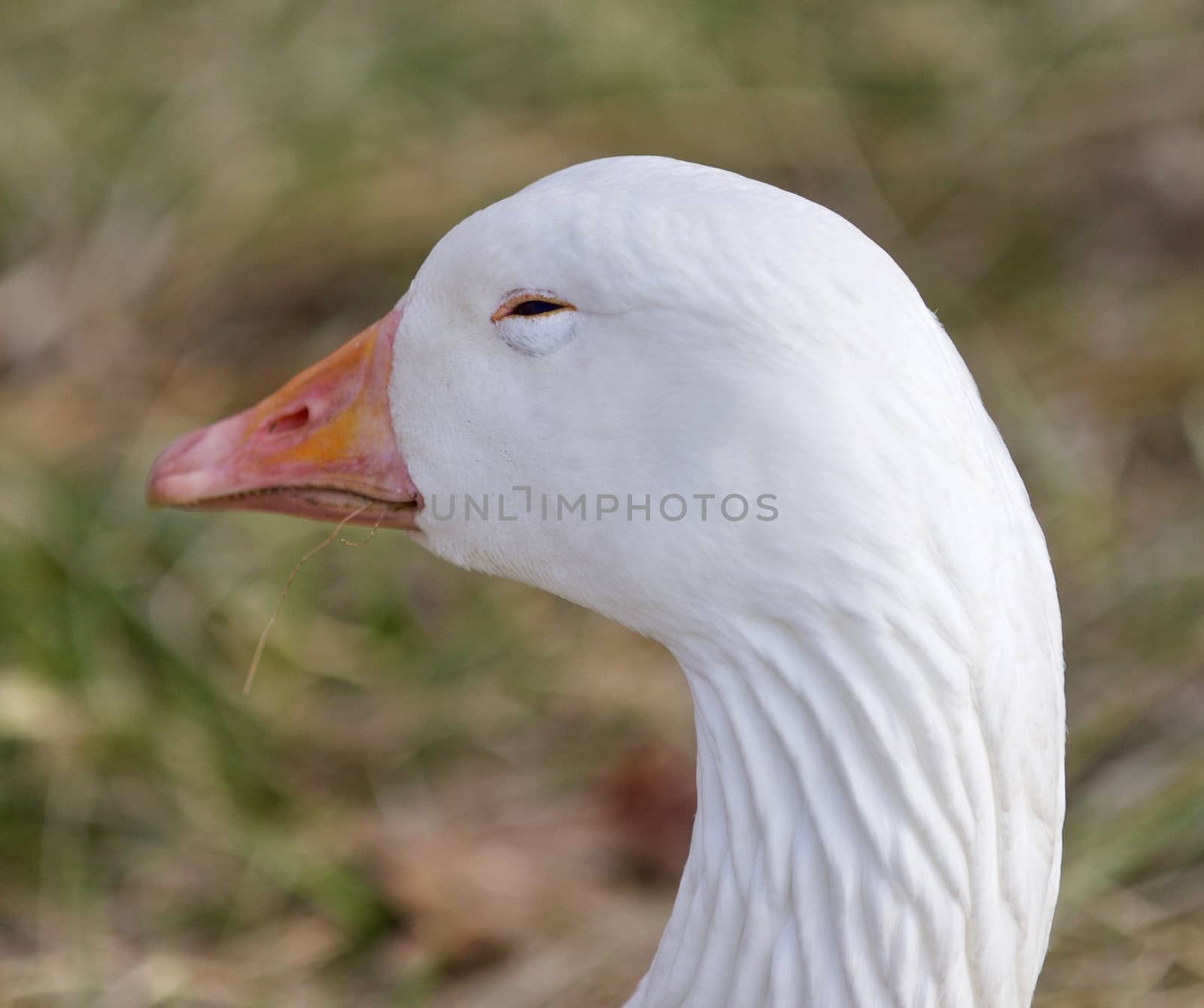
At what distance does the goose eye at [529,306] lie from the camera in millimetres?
1308

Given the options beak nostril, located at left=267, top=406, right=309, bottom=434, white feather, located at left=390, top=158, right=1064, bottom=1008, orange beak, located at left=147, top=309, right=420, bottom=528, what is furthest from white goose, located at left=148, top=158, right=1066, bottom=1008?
beak nostril, located at left=267, top=406, right=309, bottom=434

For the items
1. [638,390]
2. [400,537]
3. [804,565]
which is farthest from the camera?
[400,537]

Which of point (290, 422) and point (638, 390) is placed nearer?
point (638, 390)

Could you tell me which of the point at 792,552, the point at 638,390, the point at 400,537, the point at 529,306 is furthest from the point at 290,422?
the point at 400,537

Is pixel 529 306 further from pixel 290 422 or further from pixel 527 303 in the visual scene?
pixel 290 422

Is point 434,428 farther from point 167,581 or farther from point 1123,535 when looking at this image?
point 1123,535

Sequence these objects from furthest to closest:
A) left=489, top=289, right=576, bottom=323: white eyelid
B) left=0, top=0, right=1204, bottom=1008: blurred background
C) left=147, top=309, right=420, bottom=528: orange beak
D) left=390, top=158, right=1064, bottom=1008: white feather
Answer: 1. left=0, top=0, right=1204, bottom=1008: blurred background
2. left=147, top=309, right=420, bottom=528: orange beak
3. left=489, top=289, right=576, bottom=323: white eyelid
4. left=390, top=158, right=1064, bottom=1008: white feather

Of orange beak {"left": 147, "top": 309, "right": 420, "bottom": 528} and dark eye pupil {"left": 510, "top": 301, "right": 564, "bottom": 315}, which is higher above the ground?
orange beak {"left": 147, "top": 309, "right": 420, "bottom": 528}

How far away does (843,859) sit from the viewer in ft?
4.00

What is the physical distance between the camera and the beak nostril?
5.30ft

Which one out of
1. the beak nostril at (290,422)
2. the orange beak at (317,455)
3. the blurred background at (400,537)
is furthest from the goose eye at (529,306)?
the blurred background at (400,537)

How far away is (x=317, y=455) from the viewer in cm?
158

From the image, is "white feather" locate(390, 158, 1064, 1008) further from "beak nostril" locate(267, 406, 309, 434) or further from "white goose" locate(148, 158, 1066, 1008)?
"beak nostril" locate(267, 406, 309, 434)

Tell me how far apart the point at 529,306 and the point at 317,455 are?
0.38 meters
